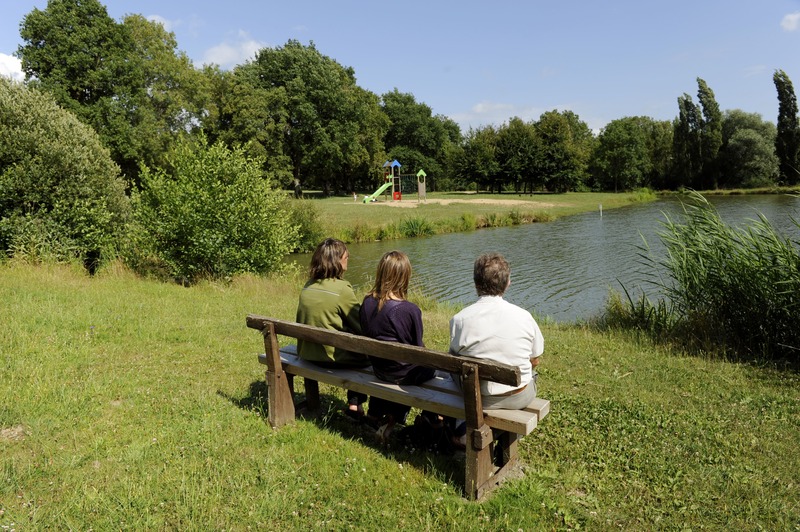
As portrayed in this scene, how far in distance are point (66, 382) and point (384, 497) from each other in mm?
3640

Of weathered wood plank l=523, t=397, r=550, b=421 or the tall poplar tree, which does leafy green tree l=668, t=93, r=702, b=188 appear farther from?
weathered wood plank l=523, t=397, r=550, b=421

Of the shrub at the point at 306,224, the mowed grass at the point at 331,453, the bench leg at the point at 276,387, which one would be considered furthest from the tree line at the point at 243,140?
the bench leg at the point at 276,387

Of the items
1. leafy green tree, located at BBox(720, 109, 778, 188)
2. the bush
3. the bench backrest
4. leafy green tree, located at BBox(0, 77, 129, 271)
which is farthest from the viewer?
leafy green tree, located at BBox(720, 109, 778, 188)

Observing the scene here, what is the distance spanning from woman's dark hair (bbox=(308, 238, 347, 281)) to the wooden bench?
1.70 ft

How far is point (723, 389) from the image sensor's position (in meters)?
5.70

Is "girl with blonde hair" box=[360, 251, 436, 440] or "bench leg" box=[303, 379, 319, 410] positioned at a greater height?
"girl with blonde hair" box=[360, 251, 436, 440]

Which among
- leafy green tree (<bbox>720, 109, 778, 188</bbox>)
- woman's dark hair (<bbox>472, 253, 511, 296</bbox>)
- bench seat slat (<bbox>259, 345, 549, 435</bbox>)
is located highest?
leafy green tree (<bbox>720, 109, 778, 188</bbox>)

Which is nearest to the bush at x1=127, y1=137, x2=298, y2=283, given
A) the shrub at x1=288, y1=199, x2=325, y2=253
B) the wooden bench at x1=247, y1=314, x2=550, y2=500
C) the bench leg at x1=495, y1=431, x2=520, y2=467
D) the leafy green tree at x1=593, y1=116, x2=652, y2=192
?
the wooden bench at x1=247, y1=314, x2=550, y2=500

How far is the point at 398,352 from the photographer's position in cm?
344

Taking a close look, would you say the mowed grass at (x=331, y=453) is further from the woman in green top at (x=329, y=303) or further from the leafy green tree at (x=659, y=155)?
the leafy green tree at (x=659, y=155)

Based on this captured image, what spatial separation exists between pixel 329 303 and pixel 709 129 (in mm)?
72224

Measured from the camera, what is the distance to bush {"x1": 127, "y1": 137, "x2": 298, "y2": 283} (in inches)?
508

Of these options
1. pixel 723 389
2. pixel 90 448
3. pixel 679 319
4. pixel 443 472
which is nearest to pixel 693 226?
pixel 679 319

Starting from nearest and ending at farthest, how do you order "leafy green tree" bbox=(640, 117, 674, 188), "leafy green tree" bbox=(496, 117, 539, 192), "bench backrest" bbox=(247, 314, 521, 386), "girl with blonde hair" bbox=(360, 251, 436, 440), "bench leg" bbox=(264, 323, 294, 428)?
"bench backrest" bbox=(247, 314, 521, 386) → "girl with blonde hair" bbox=(360, 251, 436, 440) → "bench leg" bbox=(264, 323, 294, 428) → "leafy green tree" bbox=(496, 117, 539, 192) → "leafy green tree" bbox=(640, 117, 674, 188)
